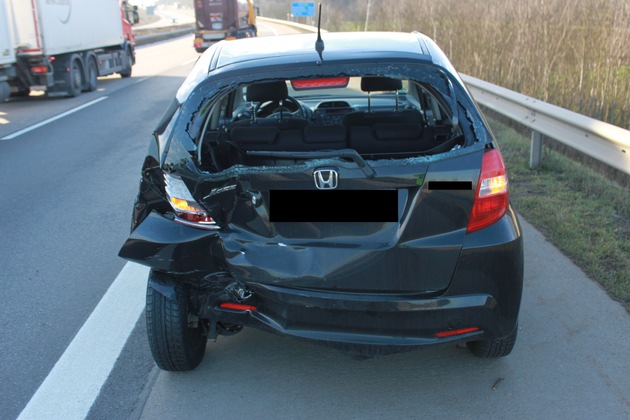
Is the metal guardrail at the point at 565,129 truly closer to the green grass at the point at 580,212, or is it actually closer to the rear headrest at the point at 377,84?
the green grass at the point at 580,212

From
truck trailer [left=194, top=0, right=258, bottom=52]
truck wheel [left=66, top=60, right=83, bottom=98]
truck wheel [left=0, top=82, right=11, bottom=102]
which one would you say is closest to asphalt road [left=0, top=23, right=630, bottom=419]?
truck wheel [left=0, top=82, right=11, bottom=102]

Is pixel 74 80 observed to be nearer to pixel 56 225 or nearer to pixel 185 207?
pixel 56 225

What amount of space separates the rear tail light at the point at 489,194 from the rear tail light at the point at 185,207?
46.9 inches

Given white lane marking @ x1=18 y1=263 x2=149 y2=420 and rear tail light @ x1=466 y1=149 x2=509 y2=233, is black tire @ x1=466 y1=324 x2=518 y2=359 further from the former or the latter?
white lane marking @ x1=18 y1=263 x2=149 y2=420

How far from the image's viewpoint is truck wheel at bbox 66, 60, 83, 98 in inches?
642

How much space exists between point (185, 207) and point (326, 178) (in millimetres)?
704

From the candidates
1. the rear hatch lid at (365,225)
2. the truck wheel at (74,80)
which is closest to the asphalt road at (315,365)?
the rear hatch lid at (365,225)

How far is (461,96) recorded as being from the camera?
3.24 metres

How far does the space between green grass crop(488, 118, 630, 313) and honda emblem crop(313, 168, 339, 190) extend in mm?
2263

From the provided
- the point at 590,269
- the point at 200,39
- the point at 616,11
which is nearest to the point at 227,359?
the point at 590,269

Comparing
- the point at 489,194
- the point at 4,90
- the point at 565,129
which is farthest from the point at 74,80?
the point at 489,194

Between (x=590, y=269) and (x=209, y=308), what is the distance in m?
2.84

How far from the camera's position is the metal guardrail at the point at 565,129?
544 centimetres

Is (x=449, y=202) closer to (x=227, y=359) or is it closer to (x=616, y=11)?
(x=227, y=359)
